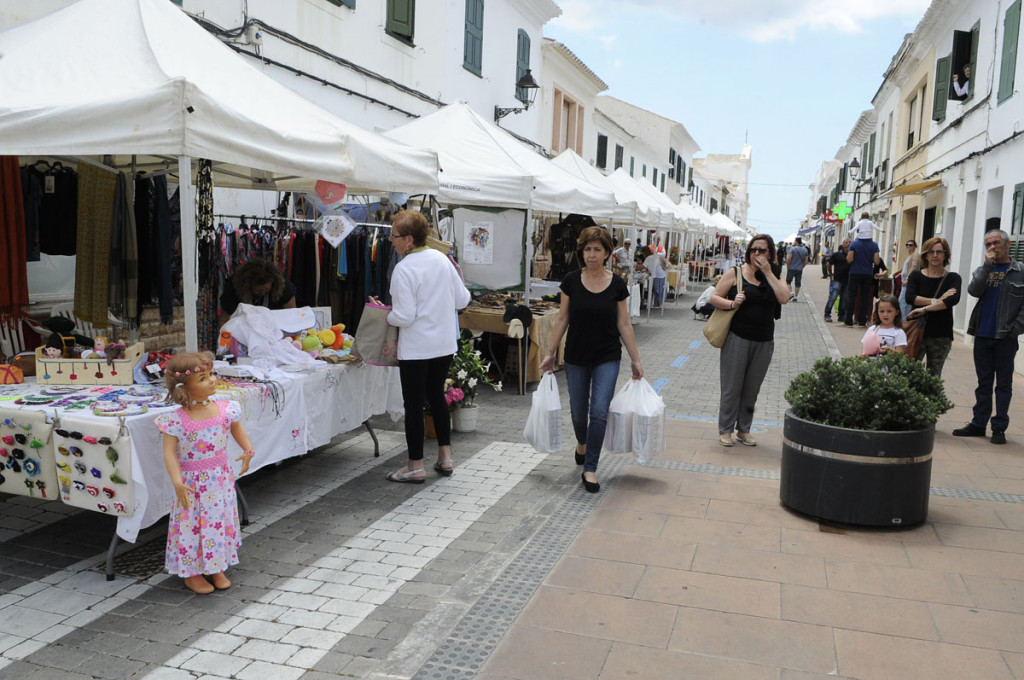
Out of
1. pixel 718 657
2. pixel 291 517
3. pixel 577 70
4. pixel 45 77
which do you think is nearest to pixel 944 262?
pixel 718 657

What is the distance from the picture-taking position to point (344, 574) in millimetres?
4066

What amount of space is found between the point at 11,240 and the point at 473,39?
11.1 m

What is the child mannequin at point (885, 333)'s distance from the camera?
651 cm

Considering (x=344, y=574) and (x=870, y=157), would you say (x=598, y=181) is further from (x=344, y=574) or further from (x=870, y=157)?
(x=870, y=157)

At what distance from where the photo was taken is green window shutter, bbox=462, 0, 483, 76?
14617mm

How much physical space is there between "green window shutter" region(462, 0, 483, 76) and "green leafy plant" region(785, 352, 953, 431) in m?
11.2

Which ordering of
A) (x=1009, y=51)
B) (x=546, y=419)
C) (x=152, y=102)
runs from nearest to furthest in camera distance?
(x=152, y=102), (x=546, y=419), (x=1009, y=51)

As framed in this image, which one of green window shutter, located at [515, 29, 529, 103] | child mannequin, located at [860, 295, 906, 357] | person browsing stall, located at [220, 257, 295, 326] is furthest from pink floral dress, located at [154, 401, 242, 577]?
green window shutter, located at [515, 29, 529, 103]

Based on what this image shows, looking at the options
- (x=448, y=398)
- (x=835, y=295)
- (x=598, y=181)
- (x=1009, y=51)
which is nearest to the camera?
(x=448, y=398)

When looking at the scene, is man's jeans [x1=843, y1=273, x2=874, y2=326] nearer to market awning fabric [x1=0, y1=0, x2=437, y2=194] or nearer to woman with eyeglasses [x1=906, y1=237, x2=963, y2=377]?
woman with eyeglasses [x1=906, y1=237, x2=963, y2=377]

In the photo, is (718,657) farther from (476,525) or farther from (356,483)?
(356,483)

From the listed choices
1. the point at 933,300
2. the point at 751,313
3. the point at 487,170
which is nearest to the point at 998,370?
the point at 933,300

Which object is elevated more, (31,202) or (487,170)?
(487,170)

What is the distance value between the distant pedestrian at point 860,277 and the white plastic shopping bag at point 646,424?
10775 millimetres
